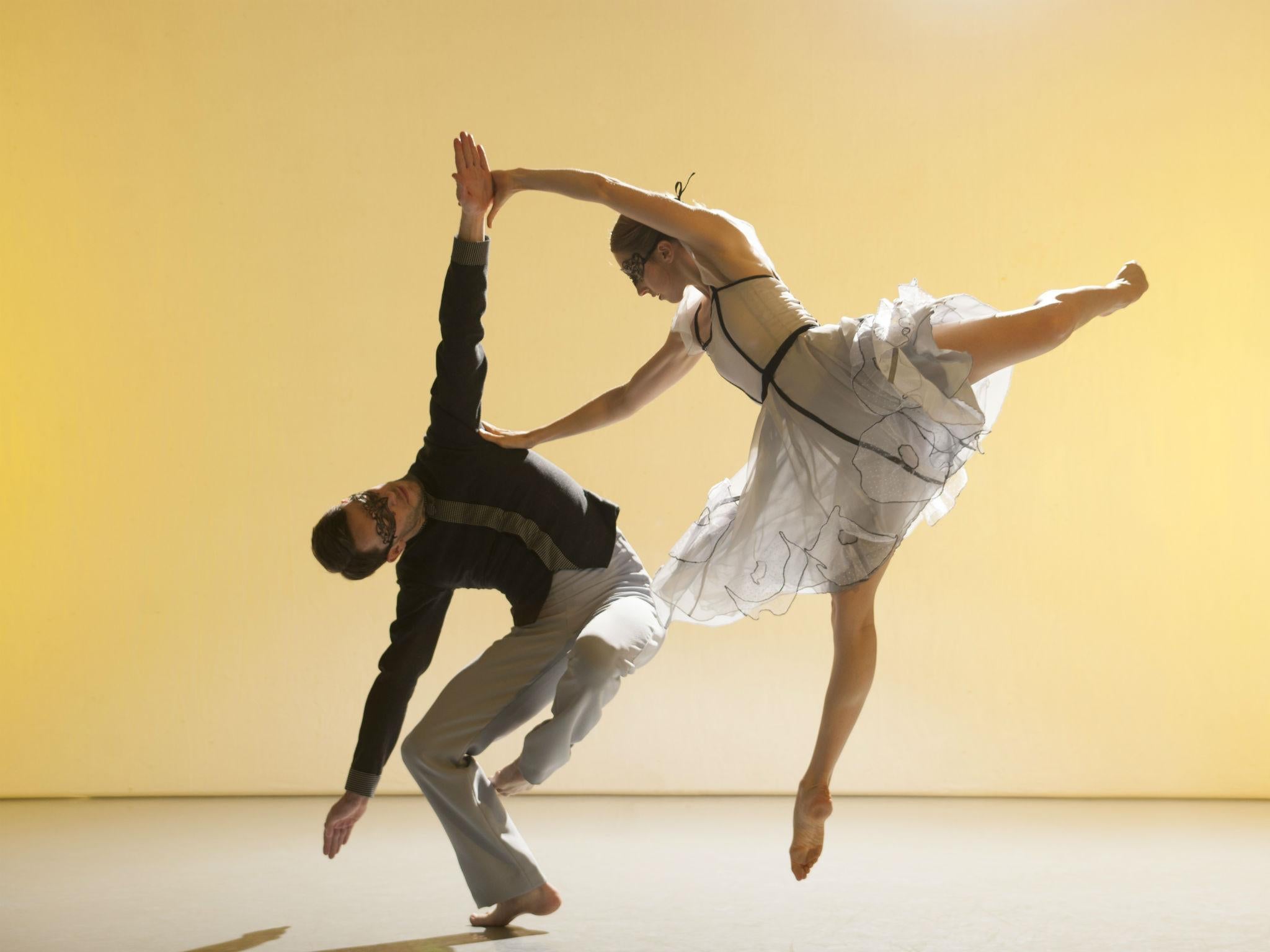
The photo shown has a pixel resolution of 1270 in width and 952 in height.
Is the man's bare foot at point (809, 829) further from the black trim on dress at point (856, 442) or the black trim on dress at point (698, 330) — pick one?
the black trim on dress at point (698, 330)

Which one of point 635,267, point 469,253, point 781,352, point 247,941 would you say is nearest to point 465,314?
point 469,253

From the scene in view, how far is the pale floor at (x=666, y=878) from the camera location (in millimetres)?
2391

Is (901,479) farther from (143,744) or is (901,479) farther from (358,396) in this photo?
(143,744)

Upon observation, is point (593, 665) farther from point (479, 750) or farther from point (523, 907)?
point (523, 907)

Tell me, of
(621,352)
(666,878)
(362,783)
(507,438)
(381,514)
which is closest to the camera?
(381,514)

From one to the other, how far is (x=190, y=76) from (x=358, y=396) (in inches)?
51.0

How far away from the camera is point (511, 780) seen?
8.14ft

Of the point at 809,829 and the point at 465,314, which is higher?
the point at 465,314

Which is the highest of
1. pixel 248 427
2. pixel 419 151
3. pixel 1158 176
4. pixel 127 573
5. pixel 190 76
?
pixel 190 76

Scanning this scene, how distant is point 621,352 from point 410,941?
7.70 feet

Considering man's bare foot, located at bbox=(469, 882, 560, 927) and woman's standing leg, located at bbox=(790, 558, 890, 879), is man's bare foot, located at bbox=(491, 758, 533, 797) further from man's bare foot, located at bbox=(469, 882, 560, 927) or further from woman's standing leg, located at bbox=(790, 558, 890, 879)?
woman's standing leg, located at bbox=(790, 558, 890, 879)

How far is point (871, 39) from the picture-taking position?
4.34 m

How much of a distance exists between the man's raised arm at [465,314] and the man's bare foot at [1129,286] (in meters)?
1.22

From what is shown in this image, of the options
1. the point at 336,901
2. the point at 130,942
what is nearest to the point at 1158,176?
the point at 336,901
